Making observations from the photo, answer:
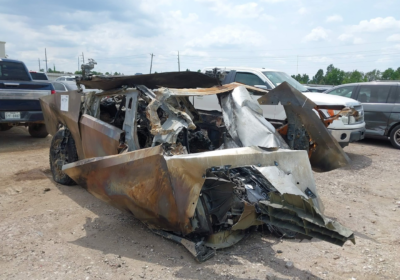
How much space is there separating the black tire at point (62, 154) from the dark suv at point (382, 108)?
8.03 meters

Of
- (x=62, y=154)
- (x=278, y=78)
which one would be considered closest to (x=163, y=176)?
(x=62, y=154)

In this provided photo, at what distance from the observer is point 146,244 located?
328 centimetres

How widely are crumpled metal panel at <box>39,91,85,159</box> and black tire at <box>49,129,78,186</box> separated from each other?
0.64 ft

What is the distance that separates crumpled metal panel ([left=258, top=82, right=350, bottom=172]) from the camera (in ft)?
12.8

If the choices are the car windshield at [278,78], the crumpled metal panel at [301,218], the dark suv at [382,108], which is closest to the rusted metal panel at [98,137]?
the crumpled metal panel at [301,218]

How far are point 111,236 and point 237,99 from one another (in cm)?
209

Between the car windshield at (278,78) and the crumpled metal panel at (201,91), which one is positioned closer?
the crumpled metal panel at (201,91)

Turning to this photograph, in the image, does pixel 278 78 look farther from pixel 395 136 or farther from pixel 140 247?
pixel 140 247

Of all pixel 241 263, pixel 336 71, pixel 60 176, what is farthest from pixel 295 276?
pixel 336 71

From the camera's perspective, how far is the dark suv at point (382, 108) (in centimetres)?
899

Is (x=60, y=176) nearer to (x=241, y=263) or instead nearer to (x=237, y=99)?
(x=237, y=99)

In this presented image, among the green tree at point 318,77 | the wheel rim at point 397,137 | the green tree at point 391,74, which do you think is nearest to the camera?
the wheel rim at point 397,137

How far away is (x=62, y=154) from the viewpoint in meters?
5.05

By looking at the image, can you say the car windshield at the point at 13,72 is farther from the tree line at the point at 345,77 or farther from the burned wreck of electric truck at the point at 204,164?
the tree line at the point at 345,77
